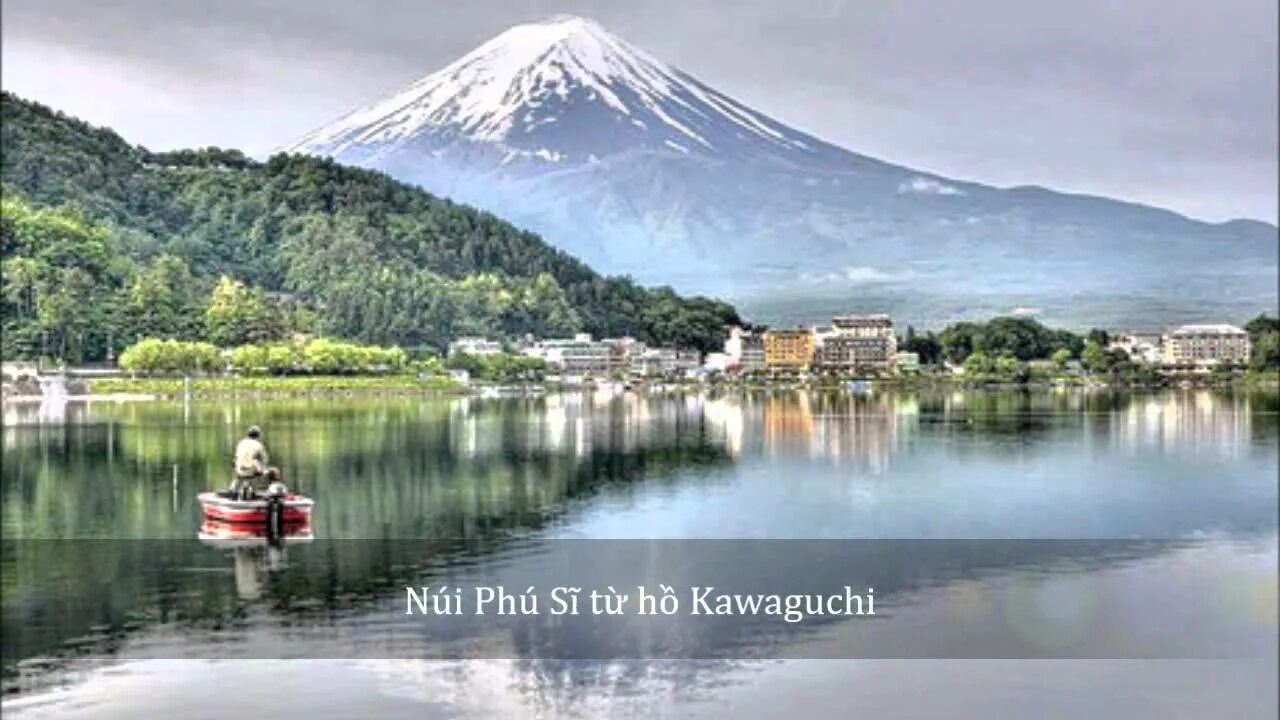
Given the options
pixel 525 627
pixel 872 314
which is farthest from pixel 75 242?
pixel 525 627

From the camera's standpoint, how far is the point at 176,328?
9055 mm

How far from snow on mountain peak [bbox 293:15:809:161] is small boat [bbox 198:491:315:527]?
102 inches

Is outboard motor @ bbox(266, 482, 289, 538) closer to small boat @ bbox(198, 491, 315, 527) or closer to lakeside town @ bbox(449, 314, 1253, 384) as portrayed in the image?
small boat @ bbox(198, 491, 315, 527)

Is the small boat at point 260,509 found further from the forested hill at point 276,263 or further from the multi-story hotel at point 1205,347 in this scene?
the multi-story hotel at point 1205,347

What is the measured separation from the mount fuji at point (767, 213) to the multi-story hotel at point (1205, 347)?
0.11 metres

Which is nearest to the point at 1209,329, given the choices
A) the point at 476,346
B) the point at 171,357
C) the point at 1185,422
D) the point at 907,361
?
the point at 1185,422

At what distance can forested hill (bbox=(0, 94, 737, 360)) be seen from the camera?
29.8 ft

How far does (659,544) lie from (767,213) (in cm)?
402

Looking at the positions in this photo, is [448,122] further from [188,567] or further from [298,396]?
[188,567]

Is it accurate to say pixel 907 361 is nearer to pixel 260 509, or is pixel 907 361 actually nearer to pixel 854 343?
pixel 854 343

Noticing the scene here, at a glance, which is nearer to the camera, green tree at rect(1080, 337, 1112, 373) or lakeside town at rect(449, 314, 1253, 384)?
lakeside town at rect(449, 314, 1253, 384)

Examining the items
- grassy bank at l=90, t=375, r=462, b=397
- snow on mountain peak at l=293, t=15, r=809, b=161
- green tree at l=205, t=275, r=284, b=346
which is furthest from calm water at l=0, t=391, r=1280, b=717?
snow on mountain peak at l=293, t=15, r=809, b=161

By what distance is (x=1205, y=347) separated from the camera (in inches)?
376

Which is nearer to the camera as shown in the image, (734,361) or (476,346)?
(734,361)
